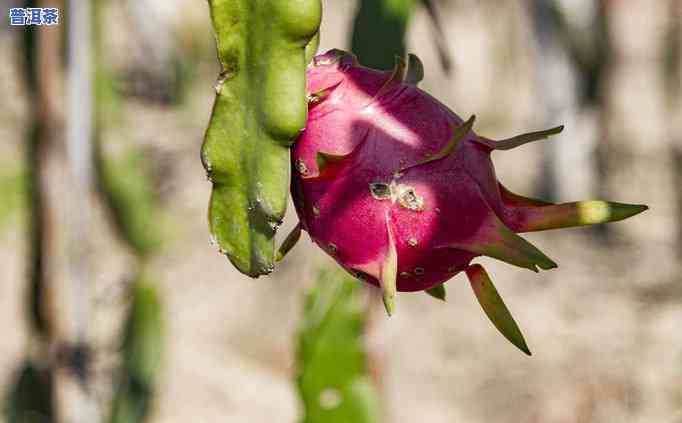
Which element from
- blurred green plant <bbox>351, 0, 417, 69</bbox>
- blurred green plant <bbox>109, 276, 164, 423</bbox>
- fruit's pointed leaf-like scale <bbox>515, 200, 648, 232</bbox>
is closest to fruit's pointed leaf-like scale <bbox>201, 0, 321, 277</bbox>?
fruit's pointed leaf-like scale <bbox>515, 200, 648, 232</bbox>

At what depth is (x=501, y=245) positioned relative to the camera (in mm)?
476

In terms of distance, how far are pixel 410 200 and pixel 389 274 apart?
0.12 feet

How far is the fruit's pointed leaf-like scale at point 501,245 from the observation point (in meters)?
0.47

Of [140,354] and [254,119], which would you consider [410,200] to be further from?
[140,354]

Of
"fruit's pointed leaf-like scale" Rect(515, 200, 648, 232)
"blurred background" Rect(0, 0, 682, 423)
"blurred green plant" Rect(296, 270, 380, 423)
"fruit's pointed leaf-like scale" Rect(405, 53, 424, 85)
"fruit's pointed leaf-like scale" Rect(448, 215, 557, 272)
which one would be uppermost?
"fruit's pointed leaf-like scale" Rect(405, 53, 424, 85)

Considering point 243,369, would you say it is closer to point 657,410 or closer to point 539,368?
point 539,368

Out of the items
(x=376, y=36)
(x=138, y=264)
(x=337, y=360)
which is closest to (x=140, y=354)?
(x=138, y=264)

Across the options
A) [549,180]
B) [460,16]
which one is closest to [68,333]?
[549,180]

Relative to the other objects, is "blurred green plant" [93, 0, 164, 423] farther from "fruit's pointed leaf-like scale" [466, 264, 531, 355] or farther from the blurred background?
"fruit's pointed leaf-like scale" [466, 264, 531, 355]

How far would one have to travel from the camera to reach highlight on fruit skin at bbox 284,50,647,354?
476 millimetres

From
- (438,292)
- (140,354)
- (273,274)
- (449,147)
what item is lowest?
(273,274)

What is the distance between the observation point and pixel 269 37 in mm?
488

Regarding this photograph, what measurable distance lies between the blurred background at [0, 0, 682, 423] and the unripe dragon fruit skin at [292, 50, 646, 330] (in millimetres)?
270

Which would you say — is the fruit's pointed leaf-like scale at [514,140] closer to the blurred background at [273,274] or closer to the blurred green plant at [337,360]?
the blurred background at [273,274]
